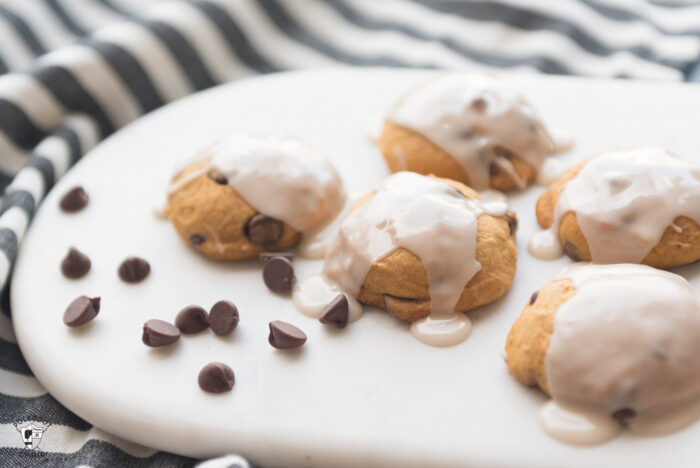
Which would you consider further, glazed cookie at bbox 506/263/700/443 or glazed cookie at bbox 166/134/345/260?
glazed cookie at bbox 166/134/345/260

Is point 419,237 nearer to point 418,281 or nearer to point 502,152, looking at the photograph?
point 418,281

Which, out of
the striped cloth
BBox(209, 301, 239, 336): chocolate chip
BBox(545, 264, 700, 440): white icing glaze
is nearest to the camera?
BBox(545, 264, 700, 440): white icing glaze

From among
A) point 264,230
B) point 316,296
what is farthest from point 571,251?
point 264,230

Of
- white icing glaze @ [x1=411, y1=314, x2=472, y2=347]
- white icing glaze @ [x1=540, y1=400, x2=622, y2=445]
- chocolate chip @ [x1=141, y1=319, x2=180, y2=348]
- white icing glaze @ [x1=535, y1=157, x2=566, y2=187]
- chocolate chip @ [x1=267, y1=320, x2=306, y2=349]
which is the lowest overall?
white icing glaze @ [x1=540, y1=400, x2=622, y2=445]

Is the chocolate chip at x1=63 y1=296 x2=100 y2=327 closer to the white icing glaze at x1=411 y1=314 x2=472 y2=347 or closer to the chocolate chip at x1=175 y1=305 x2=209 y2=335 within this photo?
the chocolate chip at x1=175 y1=305 x2=209 y2=335

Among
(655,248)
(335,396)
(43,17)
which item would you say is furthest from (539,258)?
(43,17)

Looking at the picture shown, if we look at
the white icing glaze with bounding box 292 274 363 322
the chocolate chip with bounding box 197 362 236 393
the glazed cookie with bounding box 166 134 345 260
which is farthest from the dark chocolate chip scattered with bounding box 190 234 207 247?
the chocolate chip with bounding box 197 362 236 393

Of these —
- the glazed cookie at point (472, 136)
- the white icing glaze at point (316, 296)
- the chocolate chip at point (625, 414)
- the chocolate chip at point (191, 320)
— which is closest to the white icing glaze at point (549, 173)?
the glazed cookie at point (472, 136)
